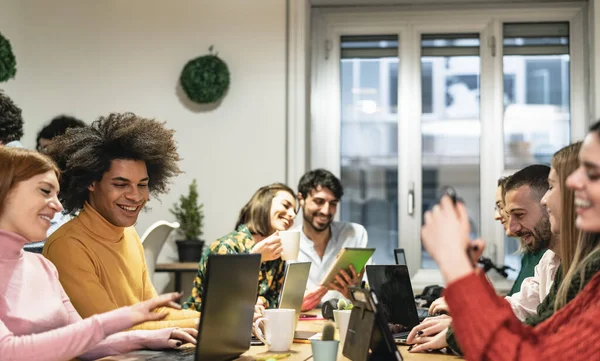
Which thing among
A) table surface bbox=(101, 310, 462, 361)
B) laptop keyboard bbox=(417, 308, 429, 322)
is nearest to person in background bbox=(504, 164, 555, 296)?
laptop keyboard bbox=(417, 308, 429, 322)

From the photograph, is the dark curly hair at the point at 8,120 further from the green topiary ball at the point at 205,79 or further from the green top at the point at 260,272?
the green topiary ball at the point at 205,79

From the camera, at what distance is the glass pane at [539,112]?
17.4ft

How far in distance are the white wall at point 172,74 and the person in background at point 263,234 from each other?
129 centimetres

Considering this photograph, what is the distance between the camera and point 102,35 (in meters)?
5.42

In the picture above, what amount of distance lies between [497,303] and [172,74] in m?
4.19

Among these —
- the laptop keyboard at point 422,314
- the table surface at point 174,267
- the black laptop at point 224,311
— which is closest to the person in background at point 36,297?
the black laptop at point 224,311

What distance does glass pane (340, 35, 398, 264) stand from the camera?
17.8ft

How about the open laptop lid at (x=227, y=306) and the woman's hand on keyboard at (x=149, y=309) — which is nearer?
the woman's hand on keyboard at (x=149, y=309)

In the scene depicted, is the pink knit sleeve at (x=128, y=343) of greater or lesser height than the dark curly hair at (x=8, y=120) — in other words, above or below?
below

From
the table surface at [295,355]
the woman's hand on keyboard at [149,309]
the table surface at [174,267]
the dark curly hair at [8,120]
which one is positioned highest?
the dark curly hair at [8,120]

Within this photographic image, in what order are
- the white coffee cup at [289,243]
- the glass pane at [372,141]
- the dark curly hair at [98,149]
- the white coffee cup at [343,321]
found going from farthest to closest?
the glass pane at [372,141], the white coffee cup at [289,243], the dark curly hair at [98,149], the white coffee cup at [343,321]

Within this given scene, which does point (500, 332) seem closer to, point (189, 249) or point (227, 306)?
point (227, 306)

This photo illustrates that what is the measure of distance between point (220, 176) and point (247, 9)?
3.54 feet

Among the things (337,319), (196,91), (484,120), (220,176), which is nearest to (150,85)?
(196,91)
